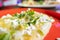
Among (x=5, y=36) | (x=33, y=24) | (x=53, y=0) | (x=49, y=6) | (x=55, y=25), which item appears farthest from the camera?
(x=53, y=0)

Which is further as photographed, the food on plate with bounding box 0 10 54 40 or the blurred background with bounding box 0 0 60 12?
the blurred background with bounding box 0 0 60 12

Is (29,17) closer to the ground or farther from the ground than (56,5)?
farther from the ground

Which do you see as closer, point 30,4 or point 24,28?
point 24,28

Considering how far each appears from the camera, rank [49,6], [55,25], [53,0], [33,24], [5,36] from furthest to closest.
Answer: [53,0] < [49,6] < [55,25] < [33,24] < [5,36]

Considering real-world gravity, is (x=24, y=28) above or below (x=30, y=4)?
above

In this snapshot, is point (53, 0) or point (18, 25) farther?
point (53, 0)

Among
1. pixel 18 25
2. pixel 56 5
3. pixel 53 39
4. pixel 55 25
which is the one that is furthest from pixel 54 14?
pixel 56 5

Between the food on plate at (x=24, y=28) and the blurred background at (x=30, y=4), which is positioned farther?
the blurred background at (x=30, y=4)

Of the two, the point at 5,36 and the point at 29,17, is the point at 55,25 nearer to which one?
the point at 29,17

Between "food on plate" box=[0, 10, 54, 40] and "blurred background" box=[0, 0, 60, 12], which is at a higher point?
"food on plate" box=[0, 10, 54, 40]

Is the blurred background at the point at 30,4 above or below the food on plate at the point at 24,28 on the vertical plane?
below
